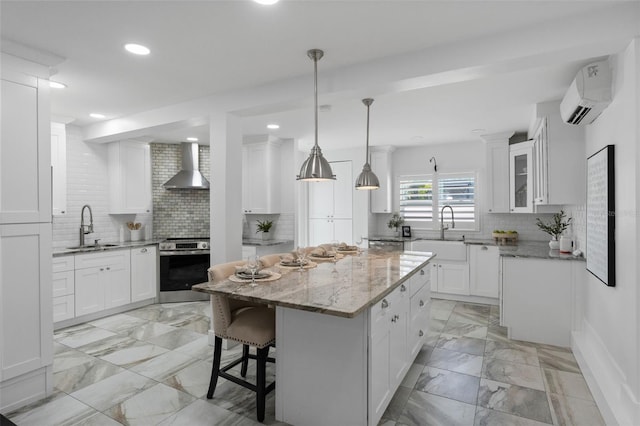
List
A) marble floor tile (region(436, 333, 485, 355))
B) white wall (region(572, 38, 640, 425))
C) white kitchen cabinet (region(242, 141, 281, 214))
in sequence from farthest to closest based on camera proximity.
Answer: white kitchen cabinet (region(242, 141, 281, 214))
marble floor tile (region(436, 333, 485, 355))
white wall (region(572, 38, 640, 425))

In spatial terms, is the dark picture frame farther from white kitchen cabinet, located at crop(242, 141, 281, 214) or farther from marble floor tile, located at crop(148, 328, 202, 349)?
white kitchen cabinet, located at crop(242, 141, 281, 214)

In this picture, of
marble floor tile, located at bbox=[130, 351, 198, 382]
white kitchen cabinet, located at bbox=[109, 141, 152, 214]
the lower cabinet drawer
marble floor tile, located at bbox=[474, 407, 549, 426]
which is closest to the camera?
marble floor tile, located at bbox=[474, 407, 549, 426]

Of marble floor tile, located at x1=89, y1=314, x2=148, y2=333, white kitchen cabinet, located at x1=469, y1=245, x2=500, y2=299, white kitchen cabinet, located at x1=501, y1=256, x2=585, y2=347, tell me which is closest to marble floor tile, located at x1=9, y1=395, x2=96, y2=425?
marble floor tile, located at x1=89, y1=314, x2=148, y2=333

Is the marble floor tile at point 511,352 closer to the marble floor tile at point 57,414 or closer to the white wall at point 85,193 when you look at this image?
the marble floor tile at point 57,414

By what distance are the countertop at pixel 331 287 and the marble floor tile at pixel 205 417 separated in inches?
32.8

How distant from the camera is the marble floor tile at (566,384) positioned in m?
2.59

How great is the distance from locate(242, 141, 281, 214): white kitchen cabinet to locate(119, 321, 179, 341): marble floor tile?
2138 mm

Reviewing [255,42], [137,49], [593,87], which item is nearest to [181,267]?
[137,49]

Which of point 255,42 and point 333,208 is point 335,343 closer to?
point 255,42

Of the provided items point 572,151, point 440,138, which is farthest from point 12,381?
point 440,138

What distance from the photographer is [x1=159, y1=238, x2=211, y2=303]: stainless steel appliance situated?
203 inches

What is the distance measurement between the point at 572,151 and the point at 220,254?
3.64 m

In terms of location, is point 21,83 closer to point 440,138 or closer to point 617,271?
point 617,271

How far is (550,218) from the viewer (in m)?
5.00
